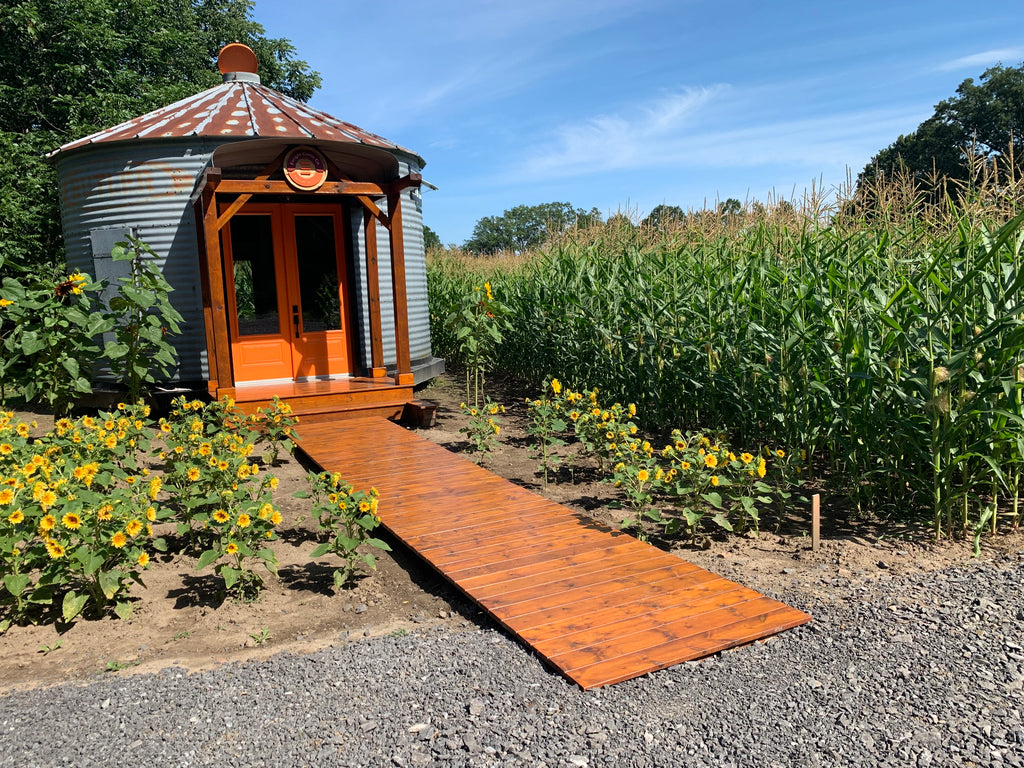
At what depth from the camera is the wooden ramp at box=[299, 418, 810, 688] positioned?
130 inches

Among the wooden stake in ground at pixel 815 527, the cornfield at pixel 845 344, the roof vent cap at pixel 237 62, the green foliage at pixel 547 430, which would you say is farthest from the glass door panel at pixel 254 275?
the wooden stake in ground at pixel 815 527

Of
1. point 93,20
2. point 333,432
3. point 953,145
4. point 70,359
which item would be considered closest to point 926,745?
point 333,432

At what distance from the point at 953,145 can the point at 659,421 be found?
3680cm

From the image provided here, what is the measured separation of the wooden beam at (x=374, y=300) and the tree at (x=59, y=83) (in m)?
6.57

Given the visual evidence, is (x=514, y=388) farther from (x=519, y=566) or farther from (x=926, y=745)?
(x=926, y=745)

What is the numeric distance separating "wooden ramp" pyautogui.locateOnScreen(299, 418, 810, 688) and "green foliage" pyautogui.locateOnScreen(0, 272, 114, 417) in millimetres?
3424

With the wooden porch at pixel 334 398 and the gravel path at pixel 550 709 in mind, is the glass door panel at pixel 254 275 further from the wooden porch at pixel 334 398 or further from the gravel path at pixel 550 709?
the gravel path at pixel 550 709

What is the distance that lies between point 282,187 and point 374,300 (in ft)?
6.51

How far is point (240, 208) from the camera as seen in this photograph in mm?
8398

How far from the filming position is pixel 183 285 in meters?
8.71

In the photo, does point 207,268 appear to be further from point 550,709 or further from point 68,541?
point 550,709

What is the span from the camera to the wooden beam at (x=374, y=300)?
30.9 feet

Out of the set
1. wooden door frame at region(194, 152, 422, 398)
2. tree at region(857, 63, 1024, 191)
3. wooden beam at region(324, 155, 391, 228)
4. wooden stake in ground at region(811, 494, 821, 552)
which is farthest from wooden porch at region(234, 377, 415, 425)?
Result: tree at region(857, 63, 1024, 191)

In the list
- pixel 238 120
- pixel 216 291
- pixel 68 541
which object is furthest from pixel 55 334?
pixel 68 541
